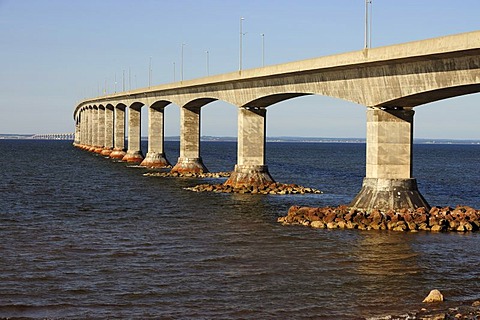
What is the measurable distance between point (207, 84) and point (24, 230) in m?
28.4

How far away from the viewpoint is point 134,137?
9019cm

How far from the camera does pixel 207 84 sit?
190 feet

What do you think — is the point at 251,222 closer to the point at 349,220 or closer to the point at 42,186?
the point at 349,220

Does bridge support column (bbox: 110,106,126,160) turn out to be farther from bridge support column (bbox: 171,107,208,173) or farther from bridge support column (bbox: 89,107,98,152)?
bridge support column (bbox: 171,107,208,173)

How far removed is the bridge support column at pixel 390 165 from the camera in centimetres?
3366

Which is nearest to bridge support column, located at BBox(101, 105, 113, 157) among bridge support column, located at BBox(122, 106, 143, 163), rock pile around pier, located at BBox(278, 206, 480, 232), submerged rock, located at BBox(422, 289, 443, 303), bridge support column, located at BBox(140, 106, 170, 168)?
bridge support column, located at BBox(122, 106, 143, 163)

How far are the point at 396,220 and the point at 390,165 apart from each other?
9.07ft

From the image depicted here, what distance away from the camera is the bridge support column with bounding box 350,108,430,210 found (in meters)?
33.7

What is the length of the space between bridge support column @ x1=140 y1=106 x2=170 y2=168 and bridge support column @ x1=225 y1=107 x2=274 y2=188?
27144mm

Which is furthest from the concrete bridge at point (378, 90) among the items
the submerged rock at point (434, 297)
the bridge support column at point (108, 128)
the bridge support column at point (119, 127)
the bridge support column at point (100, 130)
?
the bridge support column at point (100, 130)

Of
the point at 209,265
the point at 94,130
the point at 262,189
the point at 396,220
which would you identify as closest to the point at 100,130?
the point at 94,130

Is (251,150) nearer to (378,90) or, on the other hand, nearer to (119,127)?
(378,90)

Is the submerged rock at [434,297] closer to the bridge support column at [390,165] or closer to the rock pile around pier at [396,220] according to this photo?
the rock pile around pier at [396,220]

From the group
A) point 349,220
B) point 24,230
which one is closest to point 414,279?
point 349,220
